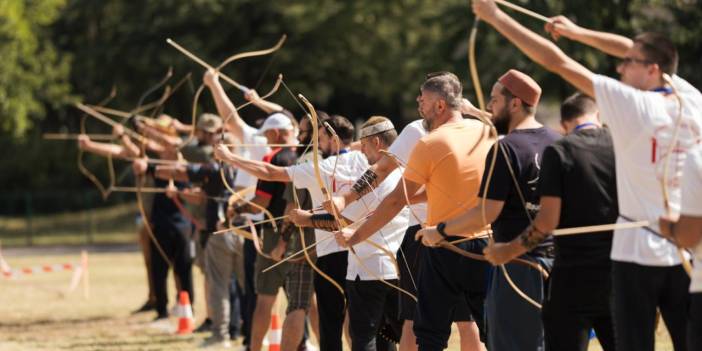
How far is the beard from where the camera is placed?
22.4 ft

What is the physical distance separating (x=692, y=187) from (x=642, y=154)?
0.89 feet

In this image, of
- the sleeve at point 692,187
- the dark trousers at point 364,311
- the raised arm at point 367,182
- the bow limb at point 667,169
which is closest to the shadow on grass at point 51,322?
the dark trousers at point 364,311

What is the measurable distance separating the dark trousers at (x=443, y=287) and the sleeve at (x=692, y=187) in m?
1.93

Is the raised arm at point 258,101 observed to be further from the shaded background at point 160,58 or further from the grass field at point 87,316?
the shaded background at point 160,58

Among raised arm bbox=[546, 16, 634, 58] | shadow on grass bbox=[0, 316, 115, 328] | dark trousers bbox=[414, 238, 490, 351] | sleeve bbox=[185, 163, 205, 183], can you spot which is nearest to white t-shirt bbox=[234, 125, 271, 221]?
sleeve bbox=[185, 163, 205, 183]

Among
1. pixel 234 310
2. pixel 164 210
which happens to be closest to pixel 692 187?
pixel 234 310

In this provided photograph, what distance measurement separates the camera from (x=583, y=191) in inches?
246

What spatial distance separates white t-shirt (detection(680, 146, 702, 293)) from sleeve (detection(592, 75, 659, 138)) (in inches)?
10.4

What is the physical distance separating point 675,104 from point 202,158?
817 cm

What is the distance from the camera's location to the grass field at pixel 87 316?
12695 mm

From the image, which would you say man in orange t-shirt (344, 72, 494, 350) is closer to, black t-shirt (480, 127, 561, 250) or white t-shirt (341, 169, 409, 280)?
black t-shirt (480, 127, 561, 250)

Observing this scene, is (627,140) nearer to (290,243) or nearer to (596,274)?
(596,274)

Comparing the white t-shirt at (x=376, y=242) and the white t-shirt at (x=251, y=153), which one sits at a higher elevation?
the white t-shirt at (x=251, y=153)

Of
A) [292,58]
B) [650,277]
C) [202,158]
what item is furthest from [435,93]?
[292,58]
